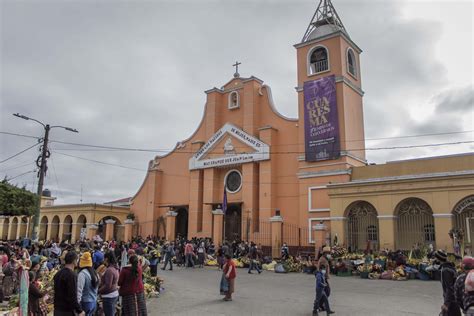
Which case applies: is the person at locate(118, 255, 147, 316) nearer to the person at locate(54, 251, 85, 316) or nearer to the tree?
the person at locate(54, 251, 85, 316)

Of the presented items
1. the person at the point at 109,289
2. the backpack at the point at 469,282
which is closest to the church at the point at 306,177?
the backpack at the point at 469,282

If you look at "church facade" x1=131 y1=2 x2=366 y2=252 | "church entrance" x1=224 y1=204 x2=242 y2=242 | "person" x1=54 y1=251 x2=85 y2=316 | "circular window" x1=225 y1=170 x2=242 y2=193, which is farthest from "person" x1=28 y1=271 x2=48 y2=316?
"circular window" x1=225 y1=170 x2=242 y2=193

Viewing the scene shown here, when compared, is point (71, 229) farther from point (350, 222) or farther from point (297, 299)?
point (297, 299)

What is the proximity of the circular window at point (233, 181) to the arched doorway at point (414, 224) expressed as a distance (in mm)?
12161

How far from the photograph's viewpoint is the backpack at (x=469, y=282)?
623 centimetres

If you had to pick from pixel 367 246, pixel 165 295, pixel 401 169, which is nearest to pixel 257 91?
pixel 401 169

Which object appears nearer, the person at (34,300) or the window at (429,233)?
the person at (34,300)

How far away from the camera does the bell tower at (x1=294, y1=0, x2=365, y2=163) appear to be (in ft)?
82.7

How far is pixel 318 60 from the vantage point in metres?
27.6

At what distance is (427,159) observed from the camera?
2133 cm

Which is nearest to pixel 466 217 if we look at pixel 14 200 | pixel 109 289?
pixel 109 289

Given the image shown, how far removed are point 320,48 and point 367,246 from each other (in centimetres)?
1358

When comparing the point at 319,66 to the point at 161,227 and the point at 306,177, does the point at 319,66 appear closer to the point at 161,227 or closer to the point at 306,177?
the point at 306,177

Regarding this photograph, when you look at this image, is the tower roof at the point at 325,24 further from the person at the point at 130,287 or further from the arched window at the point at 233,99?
the person at the point at 130,287
